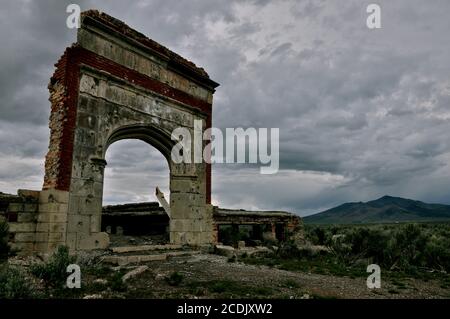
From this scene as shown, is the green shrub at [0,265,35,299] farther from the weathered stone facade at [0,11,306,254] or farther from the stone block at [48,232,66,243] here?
the weathered stone facade at [0,11,306,254]

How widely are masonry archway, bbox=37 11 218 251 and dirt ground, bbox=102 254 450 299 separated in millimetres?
3019

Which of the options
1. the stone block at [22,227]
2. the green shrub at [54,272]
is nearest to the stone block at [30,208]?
the stone block at [22,227]

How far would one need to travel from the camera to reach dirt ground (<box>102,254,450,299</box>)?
224 inches

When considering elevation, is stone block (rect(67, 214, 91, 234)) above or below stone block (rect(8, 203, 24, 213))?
below

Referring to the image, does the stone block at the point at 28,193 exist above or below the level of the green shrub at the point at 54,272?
above

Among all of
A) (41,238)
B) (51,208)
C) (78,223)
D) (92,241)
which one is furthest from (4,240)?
(92,241)

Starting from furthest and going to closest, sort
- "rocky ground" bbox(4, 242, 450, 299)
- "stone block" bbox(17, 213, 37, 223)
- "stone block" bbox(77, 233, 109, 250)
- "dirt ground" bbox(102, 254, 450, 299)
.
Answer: "stone block" bbox(77, 233, 109, 250)
"stone block" bbox(17, 213, 37, 223)
"dirt ground" bbox(102, 254, 450, 299)
"rocky ground" bbox(4, 242, 450, 299)

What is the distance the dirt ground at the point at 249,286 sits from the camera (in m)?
5.69

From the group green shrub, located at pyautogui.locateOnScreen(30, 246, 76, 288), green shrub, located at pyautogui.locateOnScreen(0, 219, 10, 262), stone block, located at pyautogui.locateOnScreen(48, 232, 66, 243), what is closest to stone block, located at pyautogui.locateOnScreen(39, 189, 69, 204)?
stone block, located at pyautogui.locateOnScreen(48, 232, 66, 243)

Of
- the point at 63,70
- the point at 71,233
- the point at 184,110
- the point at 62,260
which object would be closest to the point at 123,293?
the point at 62,260

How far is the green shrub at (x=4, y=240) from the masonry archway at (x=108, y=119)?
800 mm

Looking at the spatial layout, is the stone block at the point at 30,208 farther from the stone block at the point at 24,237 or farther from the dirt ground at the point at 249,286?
the dirt ground at the point at 249,286
